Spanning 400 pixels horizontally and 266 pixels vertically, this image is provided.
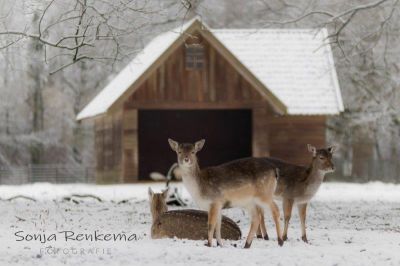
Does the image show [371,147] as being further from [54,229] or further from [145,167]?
[54,229]

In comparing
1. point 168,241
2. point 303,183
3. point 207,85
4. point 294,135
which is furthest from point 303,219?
point 294,135

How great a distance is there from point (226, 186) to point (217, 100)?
988 inches

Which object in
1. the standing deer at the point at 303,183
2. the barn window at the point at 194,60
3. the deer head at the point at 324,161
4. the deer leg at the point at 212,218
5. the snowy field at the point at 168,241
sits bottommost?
the snowy field at the point at 168,241

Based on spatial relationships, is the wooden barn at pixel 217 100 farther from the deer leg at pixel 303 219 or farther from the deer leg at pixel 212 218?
the deer leg at pixel 212 218

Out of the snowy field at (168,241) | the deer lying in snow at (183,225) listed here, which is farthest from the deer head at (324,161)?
the deer lying in snow at (183,225)

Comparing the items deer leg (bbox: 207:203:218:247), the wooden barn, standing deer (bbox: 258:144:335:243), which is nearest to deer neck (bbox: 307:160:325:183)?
standing deer (bbox: 258:144:335:243)

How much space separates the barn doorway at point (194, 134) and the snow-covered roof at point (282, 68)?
9.61 ft

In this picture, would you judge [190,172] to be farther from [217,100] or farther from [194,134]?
[194,134]

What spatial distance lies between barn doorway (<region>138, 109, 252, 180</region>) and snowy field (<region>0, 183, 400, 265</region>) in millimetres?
18896

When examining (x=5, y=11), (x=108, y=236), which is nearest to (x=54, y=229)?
(x=108, y=236)

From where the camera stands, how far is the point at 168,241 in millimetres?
14523

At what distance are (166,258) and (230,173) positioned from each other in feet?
6.83

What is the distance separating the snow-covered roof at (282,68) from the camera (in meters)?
39.6

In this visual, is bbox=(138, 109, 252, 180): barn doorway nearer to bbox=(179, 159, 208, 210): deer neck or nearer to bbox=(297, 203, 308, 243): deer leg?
bbox=(297, 203, 308, 243): deer leg
